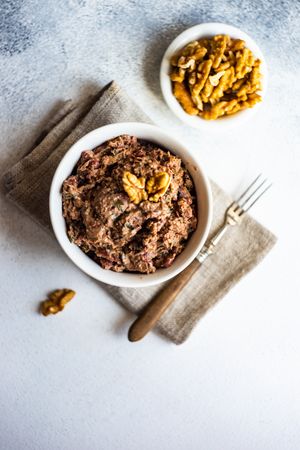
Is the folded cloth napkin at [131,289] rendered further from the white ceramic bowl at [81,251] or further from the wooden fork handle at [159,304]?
the white ceramic bowl at [81,251]

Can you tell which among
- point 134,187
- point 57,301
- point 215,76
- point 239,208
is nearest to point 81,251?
point 134,187

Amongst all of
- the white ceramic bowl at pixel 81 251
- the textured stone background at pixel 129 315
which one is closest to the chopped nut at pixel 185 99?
the textured stone background at pixel 129 315

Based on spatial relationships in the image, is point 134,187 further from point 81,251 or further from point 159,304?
point 159,304

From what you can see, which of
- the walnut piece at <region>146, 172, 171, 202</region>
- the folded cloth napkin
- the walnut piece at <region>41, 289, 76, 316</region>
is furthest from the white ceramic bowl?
the walnut piece at <region>41, 289, 76, 316</region>

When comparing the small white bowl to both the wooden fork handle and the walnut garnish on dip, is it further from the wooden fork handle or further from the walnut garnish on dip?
the wooden fork handle

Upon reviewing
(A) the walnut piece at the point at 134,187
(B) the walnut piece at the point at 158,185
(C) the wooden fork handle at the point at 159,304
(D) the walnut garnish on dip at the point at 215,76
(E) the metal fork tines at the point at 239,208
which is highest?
(D) the walnut garnish on dip at the point at 215,76

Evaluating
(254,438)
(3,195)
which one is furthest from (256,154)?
(254,438)
